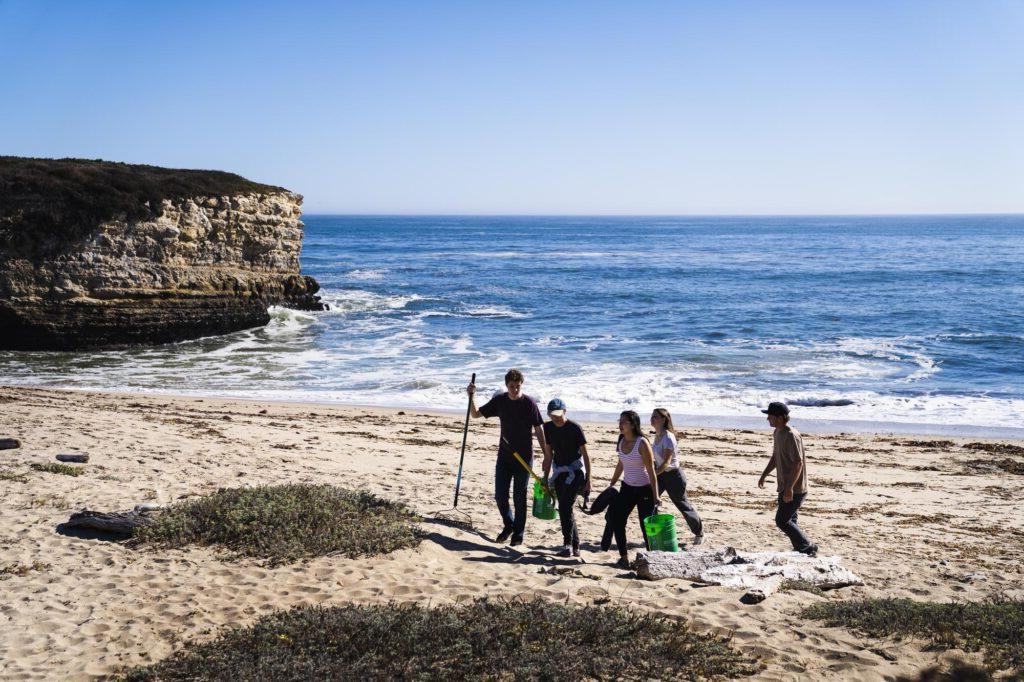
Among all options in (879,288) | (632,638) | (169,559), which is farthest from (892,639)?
(879,288)

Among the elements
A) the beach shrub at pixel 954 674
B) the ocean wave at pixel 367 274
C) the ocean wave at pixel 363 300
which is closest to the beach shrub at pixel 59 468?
the beach shrub at pixel 954 674

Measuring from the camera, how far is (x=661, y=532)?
7957 millimetres

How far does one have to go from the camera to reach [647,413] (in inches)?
706

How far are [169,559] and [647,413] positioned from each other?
12582 mm

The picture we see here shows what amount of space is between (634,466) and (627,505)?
1.62ft

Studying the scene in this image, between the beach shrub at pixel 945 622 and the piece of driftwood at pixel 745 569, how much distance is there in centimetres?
60

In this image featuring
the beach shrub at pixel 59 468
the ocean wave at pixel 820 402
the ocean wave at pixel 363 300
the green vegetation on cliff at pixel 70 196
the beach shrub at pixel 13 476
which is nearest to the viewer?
the beach shrub at pixel 13 476

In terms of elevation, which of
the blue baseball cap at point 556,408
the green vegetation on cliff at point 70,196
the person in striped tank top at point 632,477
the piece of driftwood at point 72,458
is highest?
the green vegetation on cliff at point 70,196

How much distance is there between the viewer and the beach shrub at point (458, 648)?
529 cm

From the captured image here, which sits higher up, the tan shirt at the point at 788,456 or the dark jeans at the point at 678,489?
the tan shirt at the point at 788,456

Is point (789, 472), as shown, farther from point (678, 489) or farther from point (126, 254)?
point (126, 254)


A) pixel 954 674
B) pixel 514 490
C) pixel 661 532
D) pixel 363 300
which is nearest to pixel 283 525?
pixel 514 490

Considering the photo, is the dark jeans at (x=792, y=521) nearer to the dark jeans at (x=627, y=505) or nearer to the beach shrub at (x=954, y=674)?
the dark jeans at (x=627, y=505)

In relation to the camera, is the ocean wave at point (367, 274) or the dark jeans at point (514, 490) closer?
the dark jeans at point (514, 490)
